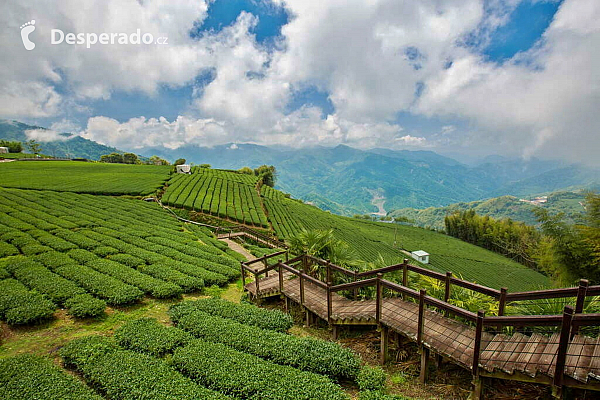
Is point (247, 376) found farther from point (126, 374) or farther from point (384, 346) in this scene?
point (384, 346)

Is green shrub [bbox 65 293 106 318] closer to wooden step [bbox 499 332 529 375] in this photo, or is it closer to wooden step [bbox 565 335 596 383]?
wooden step [bbox 499 332 529 375]

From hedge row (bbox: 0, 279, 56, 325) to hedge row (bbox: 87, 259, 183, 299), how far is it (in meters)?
2.58

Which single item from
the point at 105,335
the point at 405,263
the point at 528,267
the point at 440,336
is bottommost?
the point at 528,267

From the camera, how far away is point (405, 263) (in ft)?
25.5

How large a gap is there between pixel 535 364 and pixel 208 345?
23.1 feet

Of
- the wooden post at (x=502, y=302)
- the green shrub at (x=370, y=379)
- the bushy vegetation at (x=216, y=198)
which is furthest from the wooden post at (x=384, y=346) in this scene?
the bushy vegetation at (x=216, y=198)

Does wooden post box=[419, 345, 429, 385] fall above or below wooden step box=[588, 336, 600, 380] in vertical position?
below

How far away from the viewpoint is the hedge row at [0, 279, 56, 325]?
26.7ft

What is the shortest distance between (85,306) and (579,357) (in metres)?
12.9

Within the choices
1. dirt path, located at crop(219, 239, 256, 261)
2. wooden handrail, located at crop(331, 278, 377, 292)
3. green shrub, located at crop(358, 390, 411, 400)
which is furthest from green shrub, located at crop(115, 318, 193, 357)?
dirt path, located at crop(219, 239, 256, 261)

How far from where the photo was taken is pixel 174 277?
1195 cm

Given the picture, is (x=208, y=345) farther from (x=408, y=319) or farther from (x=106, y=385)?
(x=408, y=319)

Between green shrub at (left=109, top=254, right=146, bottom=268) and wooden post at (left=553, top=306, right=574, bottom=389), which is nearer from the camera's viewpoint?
wooden post at (left=553, top=306, right=574, bottom=389)

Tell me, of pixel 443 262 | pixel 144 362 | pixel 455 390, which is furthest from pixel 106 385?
pixel 443 262
